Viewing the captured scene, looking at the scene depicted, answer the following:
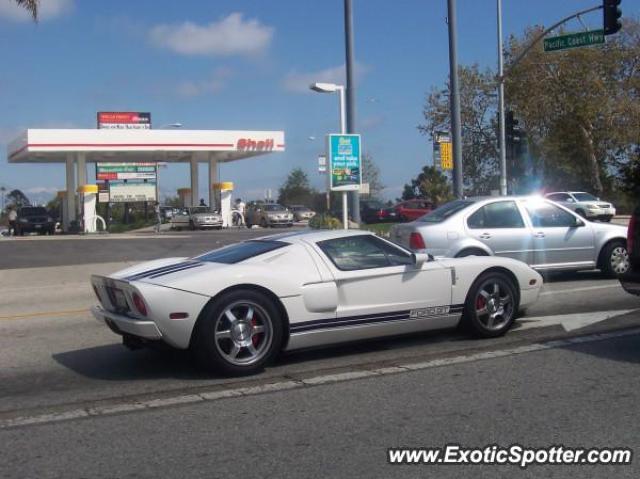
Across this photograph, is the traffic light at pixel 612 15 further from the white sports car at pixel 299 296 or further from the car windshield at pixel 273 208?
the car windshield at pixel 273 208

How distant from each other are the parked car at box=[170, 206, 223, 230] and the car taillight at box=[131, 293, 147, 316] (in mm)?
34184

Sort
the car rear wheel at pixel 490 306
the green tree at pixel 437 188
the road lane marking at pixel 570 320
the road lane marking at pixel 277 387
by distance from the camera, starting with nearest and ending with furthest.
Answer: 1. the road lane marking at pixel 277 387
2. the car rear wheel at pixel 490 306
3. the road lane marking at pixel 570 320
4. the green tree at pixel 437 188

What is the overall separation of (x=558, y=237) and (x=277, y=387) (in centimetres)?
743

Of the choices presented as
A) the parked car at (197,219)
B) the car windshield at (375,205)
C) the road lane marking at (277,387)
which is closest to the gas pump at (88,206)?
the parked car at (197,219)

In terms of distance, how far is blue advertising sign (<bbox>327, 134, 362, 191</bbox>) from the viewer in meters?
19.5

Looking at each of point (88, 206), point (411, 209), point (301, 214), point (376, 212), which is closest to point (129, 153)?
point (88, 206)

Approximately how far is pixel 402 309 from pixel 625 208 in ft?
149

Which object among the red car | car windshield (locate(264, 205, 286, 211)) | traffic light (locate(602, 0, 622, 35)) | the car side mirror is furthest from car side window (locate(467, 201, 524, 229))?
car windshield (locate(264, 205, 286, 211))

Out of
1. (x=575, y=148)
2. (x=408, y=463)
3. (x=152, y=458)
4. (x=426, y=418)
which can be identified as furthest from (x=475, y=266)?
(x=575, y=148)

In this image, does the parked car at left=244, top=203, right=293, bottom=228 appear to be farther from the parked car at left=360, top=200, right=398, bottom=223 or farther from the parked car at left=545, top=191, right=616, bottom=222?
the parked car at left=545, top=191, right=616, bottom=222

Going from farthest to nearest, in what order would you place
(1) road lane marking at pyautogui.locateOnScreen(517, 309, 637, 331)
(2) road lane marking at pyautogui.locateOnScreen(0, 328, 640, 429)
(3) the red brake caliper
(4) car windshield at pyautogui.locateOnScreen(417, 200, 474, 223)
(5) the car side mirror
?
(4) car windshield at pyautogui.locateOnScreen(417, 200, 474, 223)
(1) road lane marking at pyautogui.locateOnScreen(517, 309, 637, 331)
(5) the car side mirror
(3) the red brake caliper
(2) road lane marking at pyautogui.locateOnScreen(0, 328, 640, 429)

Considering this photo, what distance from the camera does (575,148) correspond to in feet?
159

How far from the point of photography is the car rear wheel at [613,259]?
12.6m

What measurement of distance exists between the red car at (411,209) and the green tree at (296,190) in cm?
3861
